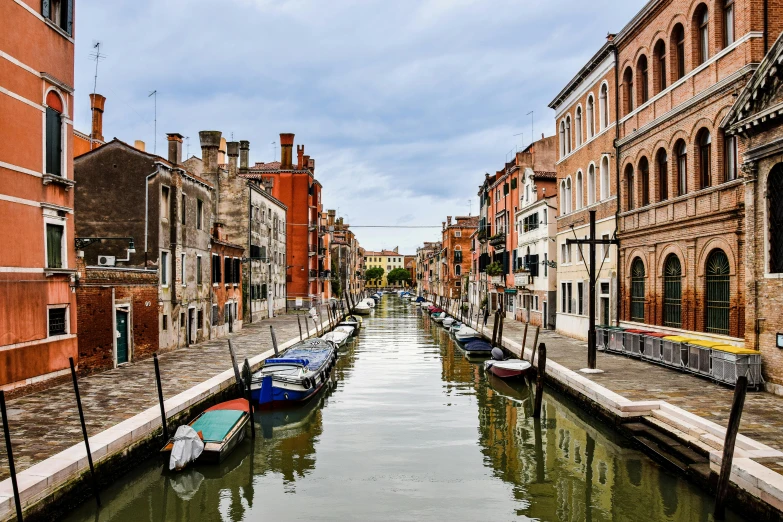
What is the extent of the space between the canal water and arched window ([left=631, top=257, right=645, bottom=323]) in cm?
591

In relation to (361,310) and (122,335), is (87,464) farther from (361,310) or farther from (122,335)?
(361,310)

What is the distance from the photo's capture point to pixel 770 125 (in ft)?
48.1

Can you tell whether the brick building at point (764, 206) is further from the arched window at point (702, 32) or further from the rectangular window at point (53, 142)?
the rectangular window at point (53, 142)

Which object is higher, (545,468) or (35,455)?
(35,455)

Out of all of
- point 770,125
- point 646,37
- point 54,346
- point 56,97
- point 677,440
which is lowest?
point 677,440

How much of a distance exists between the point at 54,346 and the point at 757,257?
59.5 ft

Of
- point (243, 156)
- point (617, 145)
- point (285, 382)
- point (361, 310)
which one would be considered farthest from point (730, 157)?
point (361, 310)

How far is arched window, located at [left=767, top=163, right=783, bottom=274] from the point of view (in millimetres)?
14523

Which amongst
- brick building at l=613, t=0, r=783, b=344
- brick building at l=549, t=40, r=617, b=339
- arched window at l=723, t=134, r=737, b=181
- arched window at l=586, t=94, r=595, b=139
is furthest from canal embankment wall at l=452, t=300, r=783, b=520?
arched window at l=586, t=94, r=595, b=139

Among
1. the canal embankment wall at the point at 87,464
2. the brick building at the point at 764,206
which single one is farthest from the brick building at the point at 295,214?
the brick building at the point at 764,206

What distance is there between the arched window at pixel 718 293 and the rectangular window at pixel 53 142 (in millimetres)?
18707

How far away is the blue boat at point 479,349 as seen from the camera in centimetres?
3150

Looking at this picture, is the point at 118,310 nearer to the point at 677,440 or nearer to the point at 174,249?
the point at 174,249

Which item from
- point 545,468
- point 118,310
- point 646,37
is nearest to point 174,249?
point 118,310
